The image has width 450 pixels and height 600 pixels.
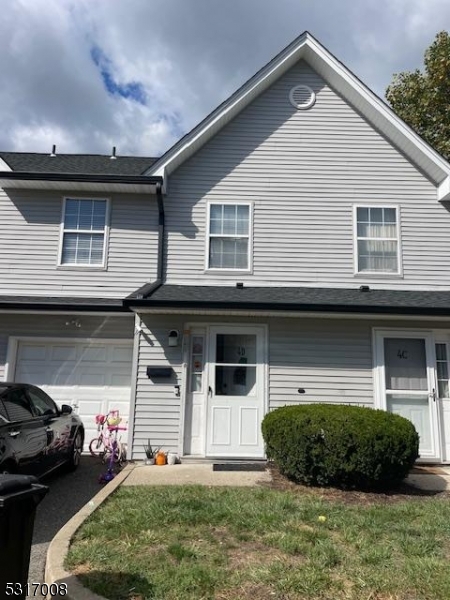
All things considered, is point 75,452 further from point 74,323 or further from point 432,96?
point 432,96

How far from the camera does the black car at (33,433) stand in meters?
5.49

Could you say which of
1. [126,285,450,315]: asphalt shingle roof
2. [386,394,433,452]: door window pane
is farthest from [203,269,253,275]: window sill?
[386,394,433,452]: door window pane

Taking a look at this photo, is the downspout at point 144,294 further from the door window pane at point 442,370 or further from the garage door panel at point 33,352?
the door window pane at point 442,370

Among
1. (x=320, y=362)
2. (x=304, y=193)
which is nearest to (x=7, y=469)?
(x=320, y=362)

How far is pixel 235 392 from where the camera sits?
873 cm

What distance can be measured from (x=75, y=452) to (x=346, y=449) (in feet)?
14.9

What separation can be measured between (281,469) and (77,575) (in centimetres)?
379

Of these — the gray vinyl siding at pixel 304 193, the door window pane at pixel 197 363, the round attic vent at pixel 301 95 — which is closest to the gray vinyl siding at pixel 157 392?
the door window pane at pixel 197 363

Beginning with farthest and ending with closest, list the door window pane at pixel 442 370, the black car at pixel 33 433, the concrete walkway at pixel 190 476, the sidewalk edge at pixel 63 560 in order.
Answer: the door window pane at pixel 442 370, the concrete walkway at pixel 190 476, the black car at pixel 33 433, the sidewalk edge at pixel 63 560

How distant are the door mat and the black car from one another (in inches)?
96.1

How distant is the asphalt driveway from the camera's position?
435 cm

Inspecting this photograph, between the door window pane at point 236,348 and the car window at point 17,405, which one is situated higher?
the door window pane at point 236,348

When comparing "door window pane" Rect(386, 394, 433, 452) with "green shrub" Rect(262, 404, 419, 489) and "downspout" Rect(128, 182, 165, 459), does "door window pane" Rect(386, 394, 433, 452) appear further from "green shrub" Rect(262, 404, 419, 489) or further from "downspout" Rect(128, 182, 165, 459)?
"downspout" Rect(128, 182, 165, 459)

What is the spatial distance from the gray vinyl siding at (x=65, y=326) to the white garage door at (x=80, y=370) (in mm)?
166
